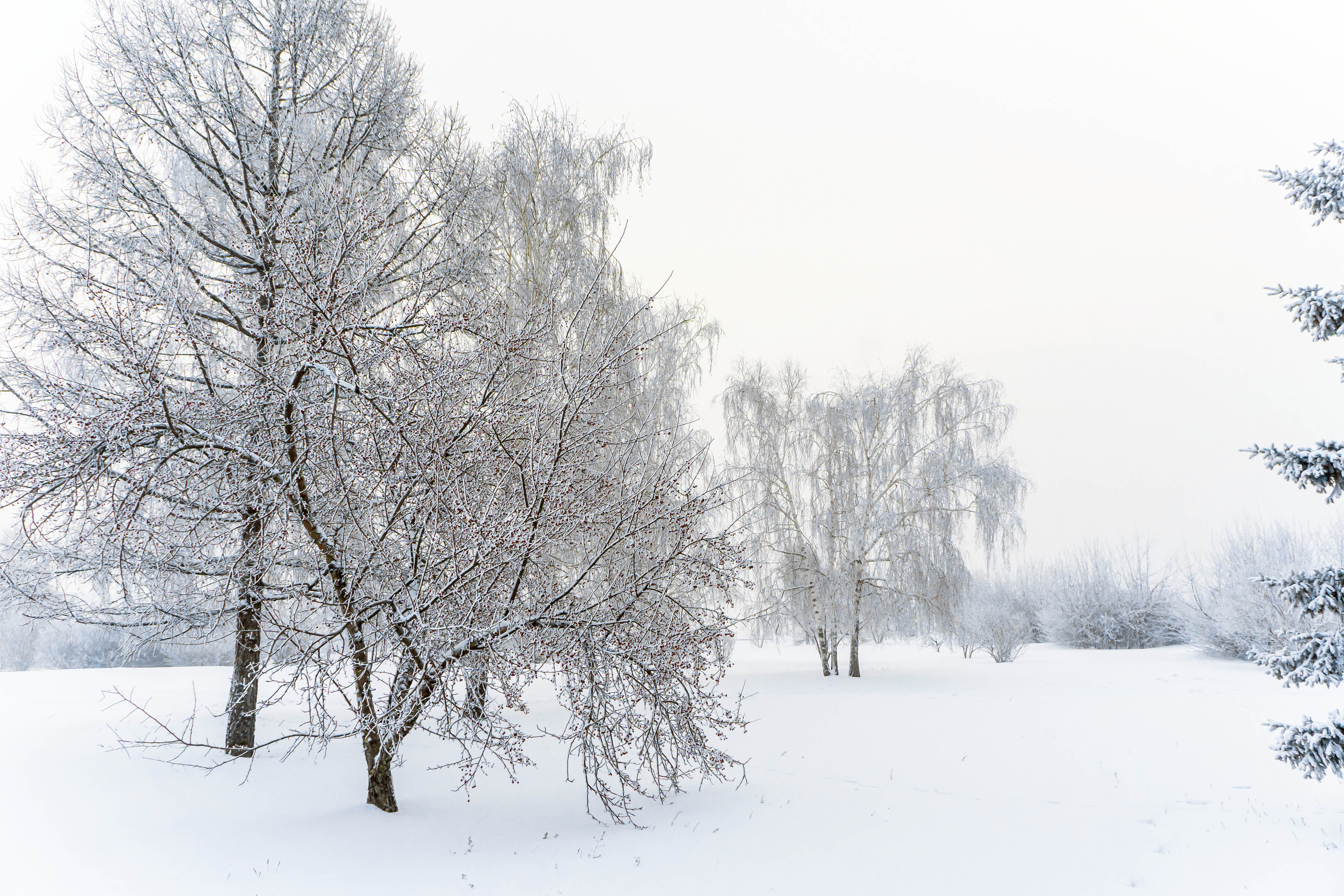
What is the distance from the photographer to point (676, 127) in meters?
55.8

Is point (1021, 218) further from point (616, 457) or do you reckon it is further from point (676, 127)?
point (616, 457)

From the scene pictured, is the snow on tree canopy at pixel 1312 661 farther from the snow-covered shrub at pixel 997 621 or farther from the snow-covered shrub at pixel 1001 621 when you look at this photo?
the snow-covered shrub at pixel 1001 621

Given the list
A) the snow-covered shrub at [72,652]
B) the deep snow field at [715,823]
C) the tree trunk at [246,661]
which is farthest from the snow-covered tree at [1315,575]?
the snow-covered shrub at [72,652]

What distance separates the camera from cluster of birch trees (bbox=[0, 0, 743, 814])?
350 cm

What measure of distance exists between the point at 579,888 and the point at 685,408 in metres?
7.51

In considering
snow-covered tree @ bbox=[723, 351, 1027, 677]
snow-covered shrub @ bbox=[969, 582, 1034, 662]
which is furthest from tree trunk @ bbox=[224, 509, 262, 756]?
snow-covered shrub @ bbox=[969, 582, 1034, 662]

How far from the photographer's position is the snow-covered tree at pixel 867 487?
12641 mm

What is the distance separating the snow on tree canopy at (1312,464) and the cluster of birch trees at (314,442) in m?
2.70

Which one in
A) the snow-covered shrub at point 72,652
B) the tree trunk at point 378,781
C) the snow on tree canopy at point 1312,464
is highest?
the snow on tree canopy at point 1312,464

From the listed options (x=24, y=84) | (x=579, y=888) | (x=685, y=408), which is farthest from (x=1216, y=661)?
(x=24, y=84)

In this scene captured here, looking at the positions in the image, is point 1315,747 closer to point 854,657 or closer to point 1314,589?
point 1314,589

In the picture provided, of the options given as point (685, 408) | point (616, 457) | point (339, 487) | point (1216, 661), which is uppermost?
point (685, 408)

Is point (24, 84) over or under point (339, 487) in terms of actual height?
over

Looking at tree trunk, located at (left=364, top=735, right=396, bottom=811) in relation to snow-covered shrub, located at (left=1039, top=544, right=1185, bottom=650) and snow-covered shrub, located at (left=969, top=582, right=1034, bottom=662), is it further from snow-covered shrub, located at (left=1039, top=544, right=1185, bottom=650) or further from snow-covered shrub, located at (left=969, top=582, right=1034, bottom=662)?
snow-covered shrub, located at (left=1039, top=544, right=1185, bottom=650)
